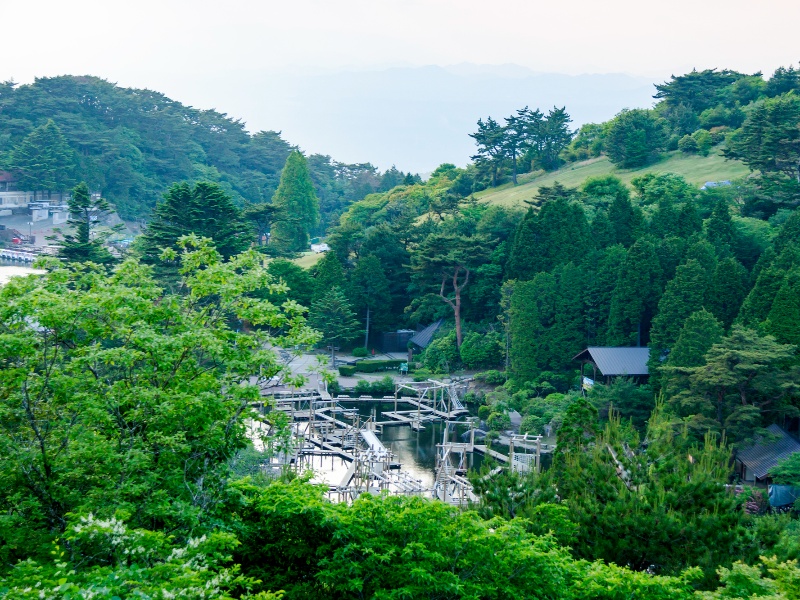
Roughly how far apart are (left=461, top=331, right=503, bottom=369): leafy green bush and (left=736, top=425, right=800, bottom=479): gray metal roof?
13267 millimetres

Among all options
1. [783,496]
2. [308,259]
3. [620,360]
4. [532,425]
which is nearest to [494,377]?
[620,360]

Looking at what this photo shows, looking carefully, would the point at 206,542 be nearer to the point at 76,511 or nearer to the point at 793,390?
the point at 76,511

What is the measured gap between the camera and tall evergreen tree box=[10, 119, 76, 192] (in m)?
57.9

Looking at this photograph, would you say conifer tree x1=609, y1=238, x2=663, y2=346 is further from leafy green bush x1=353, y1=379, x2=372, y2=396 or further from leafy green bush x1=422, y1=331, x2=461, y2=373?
leafy green bush x1=353, y1=379, x2=372, y2=396

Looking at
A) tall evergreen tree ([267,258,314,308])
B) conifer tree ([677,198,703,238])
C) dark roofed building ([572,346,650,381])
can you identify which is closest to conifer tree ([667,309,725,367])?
dark roofed building ([572,346,650,381])

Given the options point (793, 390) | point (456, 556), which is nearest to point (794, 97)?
point (793, 390)

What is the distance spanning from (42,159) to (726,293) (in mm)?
43995

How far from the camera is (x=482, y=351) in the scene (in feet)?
116

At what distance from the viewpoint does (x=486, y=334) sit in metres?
36.2

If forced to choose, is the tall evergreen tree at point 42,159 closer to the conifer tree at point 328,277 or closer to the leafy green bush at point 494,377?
the conifer tree at point 328,277

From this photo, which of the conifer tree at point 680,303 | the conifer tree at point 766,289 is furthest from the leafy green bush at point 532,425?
the conifer tree at point 766,289

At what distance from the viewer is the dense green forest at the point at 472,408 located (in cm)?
952

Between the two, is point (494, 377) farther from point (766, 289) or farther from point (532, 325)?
point (766, 289)

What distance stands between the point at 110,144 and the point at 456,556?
59544mm
